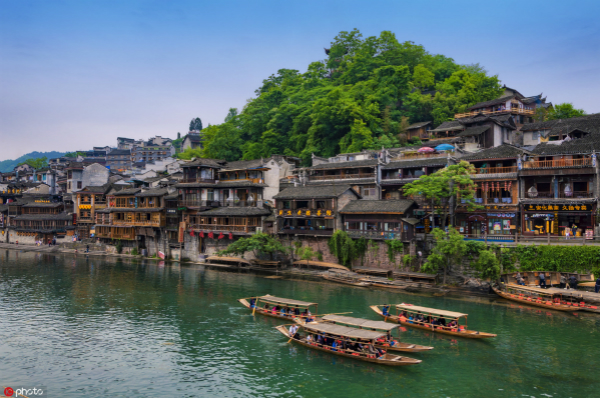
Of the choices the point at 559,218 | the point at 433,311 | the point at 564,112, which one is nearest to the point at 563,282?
the point at 559,218

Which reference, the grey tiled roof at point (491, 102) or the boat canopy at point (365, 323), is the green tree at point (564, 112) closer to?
the grey tiled roof at point (491, 102)

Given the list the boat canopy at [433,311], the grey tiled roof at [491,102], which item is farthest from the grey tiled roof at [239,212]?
the grey tiled roof at [491,102]

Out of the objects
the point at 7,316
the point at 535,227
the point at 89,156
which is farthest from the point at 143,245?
the point at 89,156

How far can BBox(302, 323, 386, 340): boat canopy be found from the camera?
28.2 metres

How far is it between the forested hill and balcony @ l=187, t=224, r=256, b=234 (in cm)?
2092

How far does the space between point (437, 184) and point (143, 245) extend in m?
54.4

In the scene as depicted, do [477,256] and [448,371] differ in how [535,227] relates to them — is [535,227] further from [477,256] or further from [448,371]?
[448,371]

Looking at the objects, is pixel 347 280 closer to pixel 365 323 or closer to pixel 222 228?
pixel 365 323

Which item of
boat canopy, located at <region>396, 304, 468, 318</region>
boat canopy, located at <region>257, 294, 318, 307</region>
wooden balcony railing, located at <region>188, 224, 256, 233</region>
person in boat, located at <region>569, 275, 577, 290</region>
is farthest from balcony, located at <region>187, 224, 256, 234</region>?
person in boat, located at <region>569, 275, 577, 290</region>

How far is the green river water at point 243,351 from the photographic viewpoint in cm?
2477

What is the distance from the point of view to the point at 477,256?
46.7 m

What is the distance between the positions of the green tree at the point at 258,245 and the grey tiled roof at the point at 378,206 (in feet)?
35.0

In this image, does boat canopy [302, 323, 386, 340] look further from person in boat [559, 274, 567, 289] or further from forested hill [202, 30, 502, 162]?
forested hill [202, 30, 502, 162]

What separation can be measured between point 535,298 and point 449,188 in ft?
49.5
